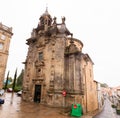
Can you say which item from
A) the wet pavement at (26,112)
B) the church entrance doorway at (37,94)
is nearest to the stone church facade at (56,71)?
the church entrance doorway at (37,94)

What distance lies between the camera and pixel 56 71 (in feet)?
51.5

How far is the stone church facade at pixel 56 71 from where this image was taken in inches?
557

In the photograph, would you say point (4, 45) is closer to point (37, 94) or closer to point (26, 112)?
point (37, 94)

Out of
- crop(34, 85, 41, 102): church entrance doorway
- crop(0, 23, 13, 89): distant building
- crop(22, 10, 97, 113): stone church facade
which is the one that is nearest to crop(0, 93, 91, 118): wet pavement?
crop(22, 10, 97, 113): stone church facade

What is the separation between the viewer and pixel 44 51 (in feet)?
59.9

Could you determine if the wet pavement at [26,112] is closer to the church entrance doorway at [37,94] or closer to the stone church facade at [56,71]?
the stone church facade at [56,71]

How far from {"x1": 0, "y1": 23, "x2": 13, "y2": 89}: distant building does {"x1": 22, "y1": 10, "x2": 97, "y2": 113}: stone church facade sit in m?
9.73

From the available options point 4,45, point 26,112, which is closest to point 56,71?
point 26,112

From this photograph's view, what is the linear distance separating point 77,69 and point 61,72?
7.65ft

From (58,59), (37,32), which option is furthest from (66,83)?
(37,32)

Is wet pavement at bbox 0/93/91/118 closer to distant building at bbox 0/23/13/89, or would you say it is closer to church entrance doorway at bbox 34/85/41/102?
church entrance doorway at bbox 34/85/41/102

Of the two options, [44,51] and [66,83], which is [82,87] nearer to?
[66,83]

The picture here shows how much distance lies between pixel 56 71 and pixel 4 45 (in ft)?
62.2

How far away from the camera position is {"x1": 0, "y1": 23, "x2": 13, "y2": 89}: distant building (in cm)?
2610
